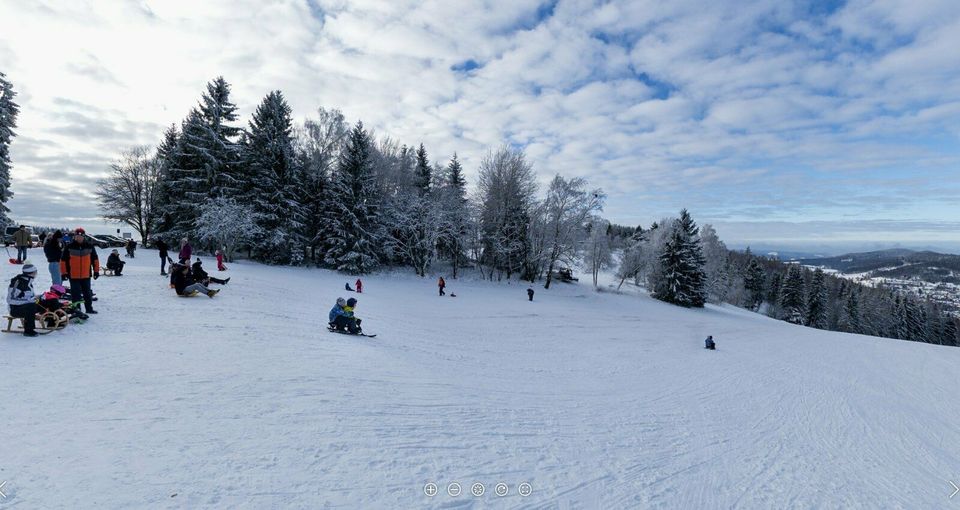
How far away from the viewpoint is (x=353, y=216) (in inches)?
1232

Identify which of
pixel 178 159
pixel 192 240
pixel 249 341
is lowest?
pixel 249 341

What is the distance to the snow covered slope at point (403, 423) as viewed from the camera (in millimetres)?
4016

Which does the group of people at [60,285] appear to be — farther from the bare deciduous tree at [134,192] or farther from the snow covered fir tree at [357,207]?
the bare deciduous tree at [134,192]

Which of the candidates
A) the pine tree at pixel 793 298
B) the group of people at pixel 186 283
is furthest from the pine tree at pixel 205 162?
the pine tree at pixel 793 298

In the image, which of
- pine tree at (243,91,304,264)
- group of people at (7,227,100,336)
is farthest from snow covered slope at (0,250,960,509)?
pine tree at (243,91,304,264)

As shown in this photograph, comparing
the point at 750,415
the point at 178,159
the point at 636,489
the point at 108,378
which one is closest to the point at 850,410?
the point at 750,415

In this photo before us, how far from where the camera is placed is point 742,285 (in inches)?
2347

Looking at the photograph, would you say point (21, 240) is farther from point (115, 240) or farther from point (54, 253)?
point (115, 240)

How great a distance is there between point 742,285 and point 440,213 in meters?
51.4

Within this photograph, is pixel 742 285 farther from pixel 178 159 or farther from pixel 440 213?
pixel 178 159

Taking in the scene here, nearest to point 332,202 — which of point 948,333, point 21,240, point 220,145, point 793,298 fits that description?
point 220,145

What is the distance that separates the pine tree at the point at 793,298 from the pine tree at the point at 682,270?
979 inches

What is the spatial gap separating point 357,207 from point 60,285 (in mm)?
23005

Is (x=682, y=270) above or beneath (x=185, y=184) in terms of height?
beneath
